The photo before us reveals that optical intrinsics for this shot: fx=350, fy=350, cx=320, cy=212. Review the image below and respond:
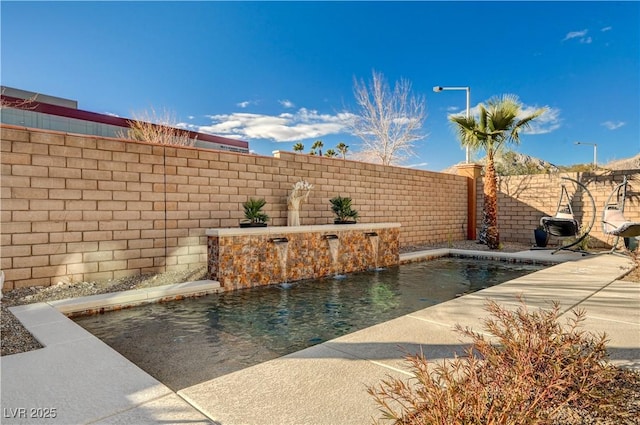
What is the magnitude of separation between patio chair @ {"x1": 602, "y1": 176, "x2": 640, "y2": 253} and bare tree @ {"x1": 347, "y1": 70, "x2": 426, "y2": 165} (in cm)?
1016

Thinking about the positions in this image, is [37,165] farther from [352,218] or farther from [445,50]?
[445,50]

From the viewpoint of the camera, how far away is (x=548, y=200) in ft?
36.3

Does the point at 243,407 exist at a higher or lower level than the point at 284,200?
lower

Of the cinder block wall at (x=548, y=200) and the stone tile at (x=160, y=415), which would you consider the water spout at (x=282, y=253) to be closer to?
the stone tile at (x=160, y=415)

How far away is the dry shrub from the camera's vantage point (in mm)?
1209

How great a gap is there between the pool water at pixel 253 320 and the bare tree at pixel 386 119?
13.4m

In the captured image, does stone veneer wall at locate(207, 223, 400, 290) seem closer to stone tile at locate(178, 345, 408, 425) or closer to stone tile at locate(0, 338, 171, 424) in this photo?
stone tile at locate(0, 338, 171, 424)

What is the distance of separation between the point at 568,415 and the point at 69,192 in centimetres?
604

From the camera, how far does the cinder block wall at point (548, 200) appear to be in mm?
9883

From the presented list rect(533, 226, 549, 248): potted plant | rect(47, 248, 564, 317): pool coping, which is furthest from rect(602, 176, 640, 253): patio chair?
rect(47, 248, 564, 317): pool coping

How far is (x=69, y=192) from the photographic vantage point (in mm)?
5090

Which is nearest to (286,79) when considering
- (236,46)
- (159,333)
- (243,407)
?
(236,46)

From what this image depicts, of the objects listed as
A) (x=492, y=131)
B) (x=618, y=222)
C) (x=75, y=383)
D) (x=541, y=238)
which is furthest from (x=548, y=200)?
Result: (x=75, y=383)

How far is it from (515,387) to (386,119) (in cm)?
1836
